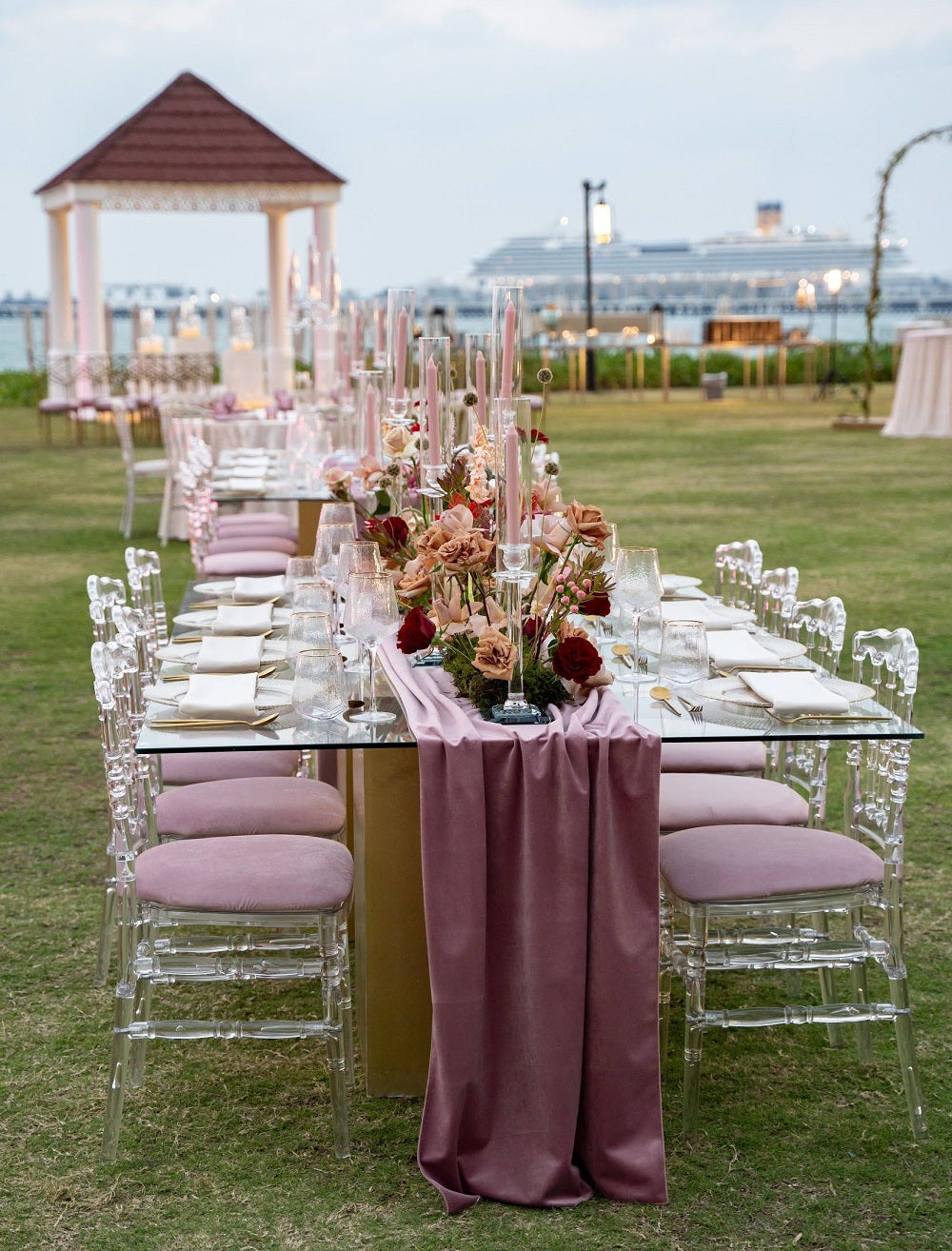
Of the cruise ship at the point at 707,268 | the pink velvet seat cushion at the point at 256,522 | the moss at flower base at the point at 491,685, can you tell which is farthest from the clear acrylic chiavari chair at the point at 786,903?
the cruise ship at the point at 707,268

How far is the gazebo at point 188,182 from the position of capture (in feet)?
51.4

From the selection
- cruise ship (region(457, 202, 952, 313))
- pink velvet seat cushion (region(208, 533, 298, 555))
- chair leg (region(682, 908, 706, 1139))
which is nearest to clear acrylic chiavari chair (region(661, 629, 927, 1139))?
chair leg (region(682, 908, 706, 1139))

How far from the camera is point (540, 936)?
93.4 inches

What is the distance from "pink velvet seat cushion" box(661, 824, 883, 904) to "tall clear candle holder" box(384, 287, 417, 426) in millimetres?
1352

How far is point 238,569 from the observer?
5.79 meters

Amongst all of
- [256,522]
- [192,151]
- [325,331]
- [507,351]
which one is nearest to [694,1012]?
[507,351]

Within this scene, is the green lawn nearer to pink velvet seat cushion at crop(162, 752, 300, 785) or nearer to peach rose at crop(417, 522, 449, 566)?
pink velvet seat cushion at crop(162, 752, 300, 785)

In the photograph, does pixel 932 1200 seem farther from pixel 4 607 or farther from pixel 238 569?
pixel 4 607

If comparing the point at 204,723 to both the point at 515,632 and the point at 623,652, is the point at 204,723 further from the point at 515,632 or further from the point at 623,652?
the point at 623,652

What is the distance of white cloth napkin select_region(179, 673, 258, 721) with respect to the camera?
8.32 ft

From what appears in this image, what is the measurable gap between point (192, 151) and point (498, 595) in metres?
14.5

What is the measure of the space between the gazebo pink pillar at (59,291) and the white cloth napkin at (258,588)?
13806mm

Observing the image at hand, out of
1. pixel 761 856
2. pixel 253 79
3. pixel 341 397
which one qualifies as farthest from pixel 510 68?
pixel 761 856

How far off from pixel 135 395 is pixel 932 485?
8107mm
